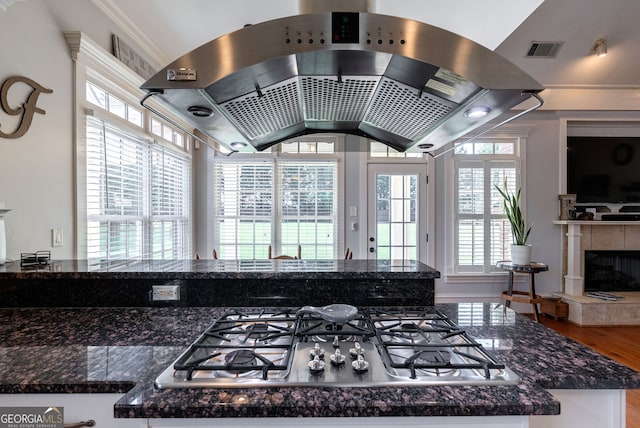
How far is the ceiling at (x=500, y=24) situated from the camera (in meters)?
2.51

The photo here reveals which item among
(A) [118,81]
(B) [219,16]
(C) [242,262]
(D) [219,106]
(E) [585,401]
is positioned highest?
(B) [219,16]

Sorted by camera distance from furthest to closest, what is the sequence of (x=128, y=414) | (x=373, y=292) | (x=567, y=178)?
(x=567, y=178) → (x=373, y=292) → (x=128, y=414)

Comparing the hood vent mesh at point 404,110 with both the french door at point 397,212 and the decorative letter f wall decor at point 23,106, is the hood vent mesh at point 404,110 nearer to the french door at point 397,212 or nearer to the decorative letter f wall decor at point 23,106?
the decorative letter f wall decor at point 23,106

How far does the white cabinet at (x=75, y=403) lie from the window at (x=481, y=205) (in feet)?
13.4

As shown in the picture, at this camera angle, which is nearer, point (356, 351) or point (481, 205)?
point (356, 351)

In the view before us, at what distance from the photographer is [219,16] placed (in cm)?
265

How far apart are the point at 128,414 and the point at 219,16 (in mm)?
2888

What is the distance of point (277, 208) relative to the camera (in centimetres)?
434

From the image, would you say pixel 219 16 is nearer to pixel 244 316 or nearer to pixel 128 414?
pixel 244 316

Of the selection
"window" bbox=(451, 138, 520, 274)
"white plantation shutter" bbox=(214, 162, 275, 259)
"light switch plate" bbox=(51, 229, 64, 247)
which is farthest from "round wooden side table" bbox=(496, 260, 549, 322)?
"light switch plate" bbox=(51, 229, 64, 247)

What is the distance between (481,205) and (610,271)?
1.81 m

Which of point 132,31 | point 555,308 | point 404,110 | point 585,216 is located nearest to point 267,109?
point 404,110

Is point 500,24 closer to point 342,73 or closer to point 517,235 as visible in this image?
point 517,235

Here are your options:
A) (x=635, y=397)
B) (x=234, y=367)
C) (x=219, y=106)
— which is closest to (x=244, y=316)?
(x=234, y=367)
